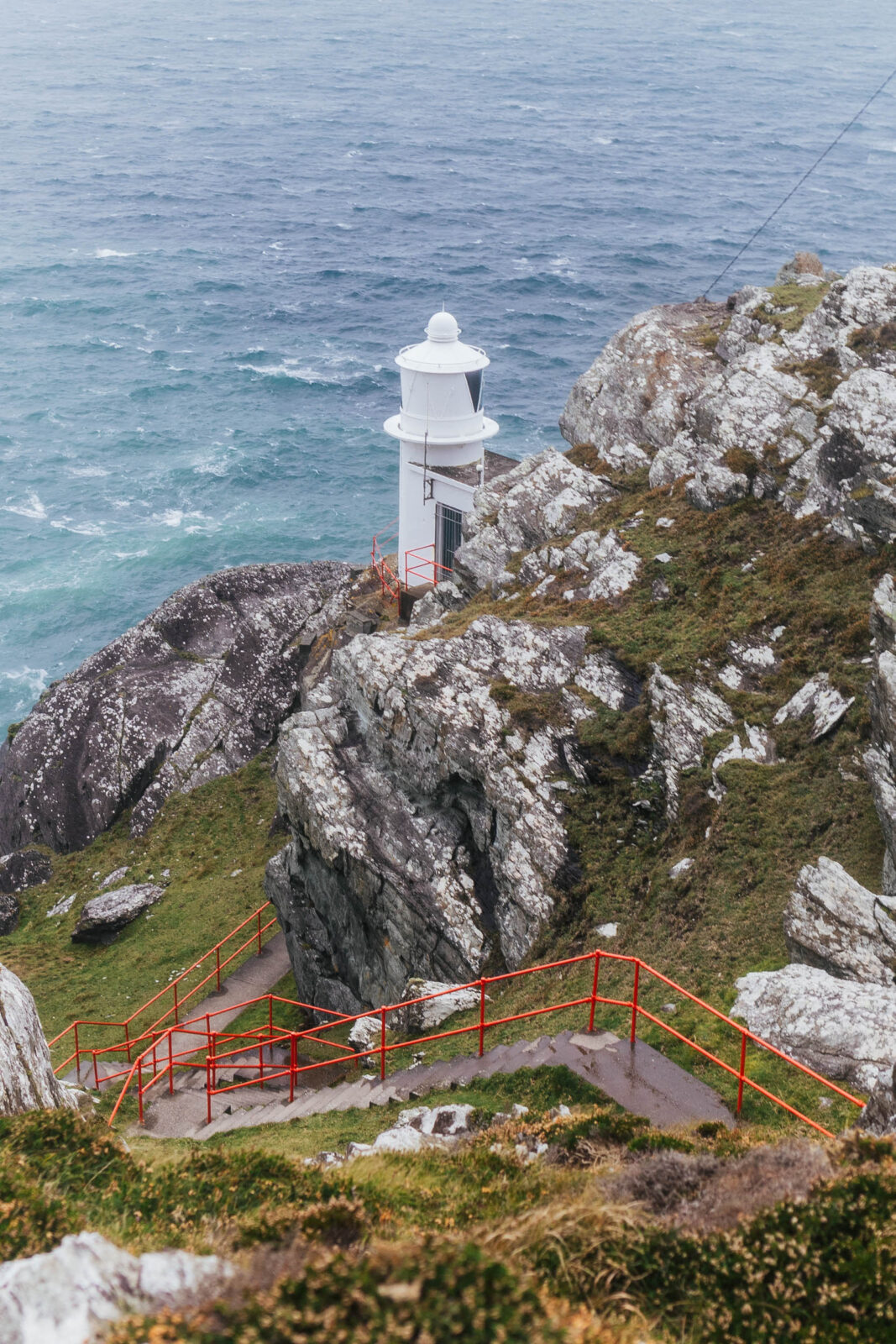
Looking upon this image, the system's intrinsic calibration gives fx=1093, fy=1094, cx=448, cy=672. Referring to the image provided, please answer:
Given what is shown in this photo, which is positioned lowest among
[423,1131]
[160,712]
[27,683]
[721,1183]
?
[27,683]

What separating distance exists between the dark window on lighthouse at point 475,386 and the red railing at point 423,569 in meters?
5.71

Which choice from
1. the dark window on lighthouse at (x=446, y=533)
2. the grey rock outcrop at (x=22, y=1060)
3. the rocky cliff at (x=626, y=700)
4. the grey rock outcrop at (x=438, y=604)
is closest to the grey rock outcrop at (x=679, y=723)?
the rocky cliff at (x=626, y=700)

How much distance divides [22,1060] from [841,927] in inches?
464

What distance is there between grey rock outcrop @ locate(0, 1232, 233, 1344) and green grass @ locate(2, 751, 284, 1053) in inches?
856

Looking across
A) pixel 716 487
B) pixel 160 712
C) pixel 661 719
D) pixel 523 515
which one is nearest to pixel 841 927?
pixel 661 719

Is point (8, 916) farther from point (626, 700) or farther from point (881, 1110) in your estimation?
point (881, 1110)

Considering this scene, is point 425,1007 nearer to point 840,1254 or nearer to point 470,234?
point 840,1254

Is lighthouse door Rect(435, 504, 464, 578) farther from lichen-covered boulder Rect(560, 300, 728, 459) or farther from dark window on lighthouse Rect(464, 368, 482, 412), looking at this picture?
lichen-covered boulder Rect(560, 300, 728, 459)

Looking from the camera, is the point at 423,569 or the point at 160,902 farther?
the point at 423,569

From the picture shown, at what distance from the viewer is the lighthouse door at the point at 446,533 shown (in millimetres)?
42875

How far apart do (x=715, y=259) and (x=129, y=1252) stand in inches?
4304

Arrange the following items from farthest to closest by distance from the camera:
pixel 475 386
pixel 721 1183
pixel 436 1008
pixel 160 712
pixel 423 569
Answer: pixel 423 569 < pixel 475 386 < pixel 160 712 < pixel 436 1008 < pixel 721 1183

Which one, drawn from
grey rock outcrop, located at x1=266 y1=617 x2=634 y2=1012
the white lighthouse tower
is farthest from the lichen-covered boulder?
grey rock outcrop, located at x1=266 y1=617 x2=634 y2=1012

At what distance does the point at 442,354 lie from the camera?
41.1 meters
